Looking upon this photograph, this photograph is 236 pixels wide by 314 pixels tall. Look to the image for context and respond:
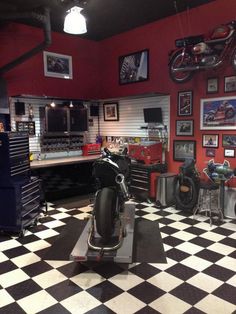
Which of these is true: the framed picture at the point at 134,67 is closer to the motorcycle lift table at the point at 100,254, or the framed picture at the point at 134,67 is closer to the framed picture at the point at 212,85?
the framed picture at the point at 212,85

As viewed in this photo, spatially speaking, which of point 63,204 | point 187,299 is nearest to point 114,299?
point 187,299

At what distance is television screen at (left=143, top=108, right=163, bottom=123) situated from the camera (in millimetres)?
5711

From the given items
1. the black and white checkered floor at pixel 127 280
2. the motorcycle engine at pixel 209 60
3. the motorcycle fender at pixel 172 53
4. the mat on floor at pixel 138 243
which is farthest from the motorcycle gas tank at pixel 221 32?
the mat on floor at pixel 138 243

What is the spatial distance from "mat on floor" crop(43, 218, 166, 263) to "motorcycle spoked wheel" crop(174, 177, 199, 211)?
768mm

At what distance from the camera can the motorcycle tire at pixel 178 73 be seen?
16.5 ft

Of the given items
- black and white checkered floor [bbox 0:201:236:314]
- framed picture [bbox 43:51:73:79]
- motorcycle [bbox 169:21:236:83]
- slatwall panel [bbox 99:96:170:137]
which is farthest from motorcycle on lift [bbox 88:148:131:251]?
framed picture [bbox 43:51:73:79]

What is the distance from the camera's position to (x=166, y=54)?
5.59 meters

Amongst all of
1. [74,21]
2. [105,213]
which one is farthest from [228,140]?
[74,21]

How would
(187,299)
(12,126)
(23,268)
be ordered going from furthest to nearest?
(12,126) < (23,268) < (187,299)

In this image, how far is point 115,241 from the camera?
3.21 meters

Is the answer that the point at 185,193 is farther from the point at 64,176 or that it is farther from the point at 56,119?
the point at 56,119

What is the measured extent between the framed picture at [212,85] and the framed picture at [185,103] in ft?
1.20

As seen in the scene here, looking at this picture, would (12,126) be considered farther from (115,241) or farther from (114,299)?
(114,299)

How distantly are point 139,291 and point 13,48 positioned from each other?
16.5ft
